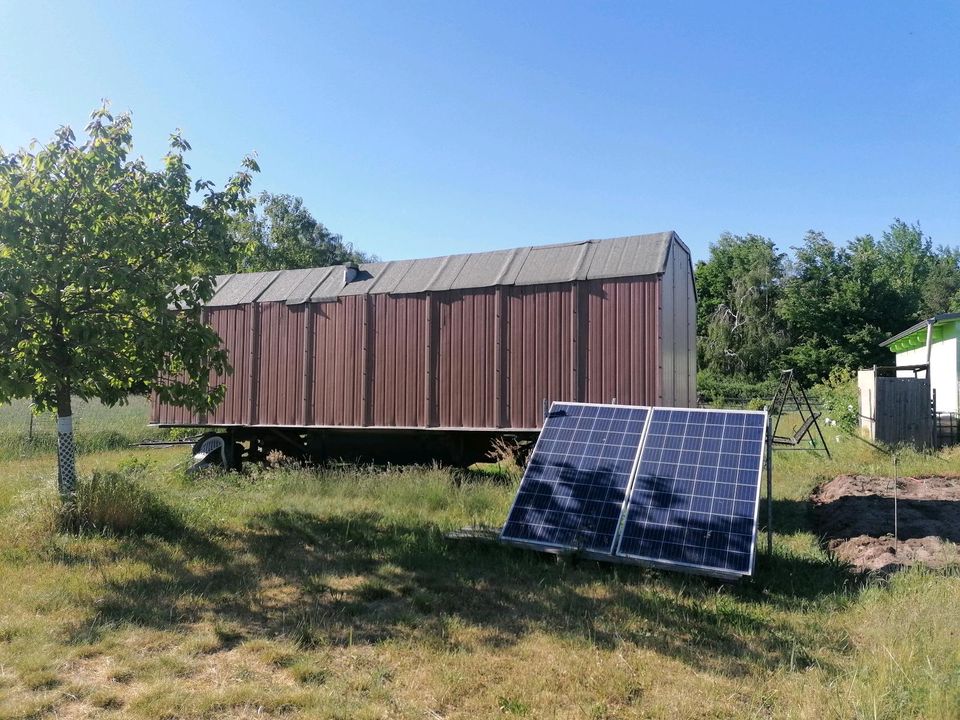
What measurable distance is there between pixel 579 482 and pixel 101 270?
5.05 meters

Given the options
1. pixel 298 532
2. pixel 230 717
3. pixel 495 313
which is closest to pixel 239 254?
pixel 298 532

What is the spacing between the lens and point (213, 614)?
15.3 ft

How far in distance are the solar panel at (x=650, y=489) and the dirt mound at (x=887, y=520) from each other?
57.8 inches

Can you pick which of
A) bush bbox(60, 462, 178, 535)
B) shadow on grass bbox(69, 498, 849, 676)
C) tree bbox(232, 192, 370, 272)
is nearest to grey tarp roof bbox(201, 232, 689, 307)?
shadow on grass bbox(69, 498, 849, 676)

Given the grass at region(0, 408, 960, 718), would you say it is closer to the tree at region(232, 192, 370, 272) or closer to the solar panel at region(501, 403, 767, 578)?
the solar panel at region(501, 403, 767, 578)

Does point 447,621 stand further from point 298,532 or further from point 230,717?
point 298,532

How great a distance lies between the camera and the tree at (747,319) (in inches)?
1533

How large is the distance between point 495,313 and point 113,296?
530 centimetres

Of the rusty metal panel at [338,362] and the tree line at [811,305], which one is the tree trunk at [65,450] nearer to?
the rusty metal panel at [338,362]

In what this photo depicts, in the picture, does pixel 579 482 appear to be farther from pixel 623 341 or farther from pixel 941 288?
pixel 941 288

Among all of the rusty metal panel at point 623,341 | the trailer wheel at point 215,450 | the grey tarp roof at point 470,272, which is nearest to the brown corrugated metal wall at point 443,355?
the rusty metal panel at point 623,341

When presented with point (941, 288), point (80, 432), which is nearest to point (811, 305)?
point (941, 288)

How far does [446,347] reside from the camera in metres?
10.8

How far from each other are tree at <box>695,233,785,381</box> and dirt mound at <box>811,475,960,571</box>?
2982 centimetres
